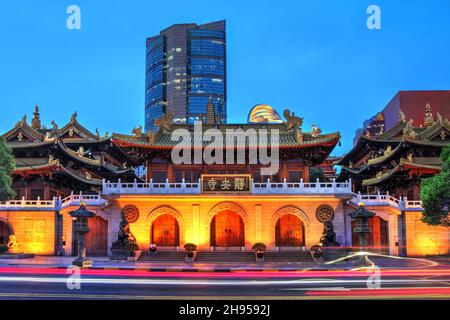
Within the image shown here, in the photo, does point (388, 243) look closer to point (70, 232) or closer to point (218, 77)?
point (70, 232)

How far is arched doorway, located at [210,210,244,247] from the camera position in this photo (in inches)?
1229

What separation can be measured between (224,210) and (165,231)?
431 centimetres

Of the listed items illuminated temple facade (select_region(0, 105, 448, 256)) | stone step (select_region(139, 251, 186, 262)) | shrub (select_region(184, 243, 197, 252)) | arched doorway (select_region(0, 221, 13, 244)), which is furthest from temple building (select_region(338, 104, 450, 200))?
arched doorway (select_region(0, 221, 13, 244))

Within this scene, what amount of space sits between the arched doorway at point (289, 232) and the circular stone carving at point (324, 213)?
1.35 meters

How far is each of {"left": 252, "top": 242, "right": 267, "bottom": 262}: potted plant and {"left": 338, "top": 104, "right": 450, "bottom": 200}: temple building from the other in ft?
43.6

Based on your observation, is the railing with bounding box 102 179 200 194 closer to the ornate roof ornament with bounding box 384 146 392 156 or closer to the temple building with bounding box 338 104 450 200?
the temple building with bounding box 338 104 450 200

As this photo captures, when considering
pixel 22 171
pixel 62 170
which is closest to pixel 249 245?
pixel 62 170

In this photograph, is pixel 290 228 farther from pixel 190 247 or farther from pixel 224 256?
pixel 190 247

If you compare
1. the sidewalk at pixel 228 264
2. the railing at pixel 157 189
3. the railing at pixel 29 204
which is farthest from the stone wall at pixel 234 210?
the railing at pixel 29 204

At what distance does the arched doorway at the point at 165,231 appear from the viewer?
1232 inches

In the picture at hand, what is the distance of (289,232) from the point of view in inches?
1231

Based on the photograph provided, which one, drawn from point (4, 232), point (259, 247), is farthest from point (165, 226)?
point (4, 232)

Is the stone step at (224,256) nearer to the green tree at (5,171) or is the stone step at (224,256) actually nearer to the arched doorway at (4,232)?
the green tree at (5,171)

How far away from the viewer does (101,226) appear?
1276 inches
